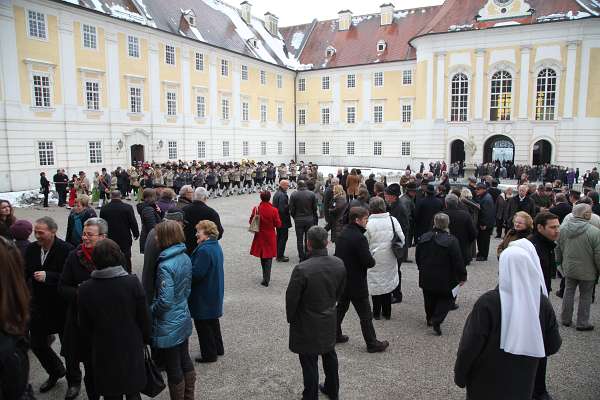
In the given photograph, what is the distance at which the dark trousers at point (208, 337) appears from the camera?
5.56 meters

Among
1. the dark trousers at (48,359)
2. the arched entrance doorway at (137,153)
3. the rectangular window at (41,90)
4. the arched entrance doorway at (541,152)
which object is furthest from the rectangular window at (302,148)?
the dark trousers at (48,359)

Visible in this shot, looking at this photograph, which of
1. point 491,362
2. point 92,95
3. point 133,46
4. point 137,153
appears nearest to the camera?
point 491,362

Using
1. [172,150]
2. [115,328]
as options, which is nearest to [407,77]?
[172,150]

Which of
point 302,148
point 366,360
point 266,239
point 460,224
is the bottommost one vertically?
point 366,360

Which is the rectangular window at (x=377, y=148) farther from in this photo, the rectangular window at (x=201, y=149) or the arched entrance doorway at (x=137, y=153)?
the arched entrance doorway at (x=137, y=153)

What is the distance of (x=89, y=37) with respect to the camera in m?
27.5

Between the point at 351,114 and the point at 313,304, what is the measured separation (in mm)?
42313

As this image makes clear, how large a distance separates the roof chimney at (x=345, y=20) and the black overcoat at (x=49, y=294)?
46.9m

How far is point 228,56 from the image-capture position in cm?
3812

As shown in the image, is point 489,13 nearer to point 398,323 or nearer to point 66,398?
point 398,323

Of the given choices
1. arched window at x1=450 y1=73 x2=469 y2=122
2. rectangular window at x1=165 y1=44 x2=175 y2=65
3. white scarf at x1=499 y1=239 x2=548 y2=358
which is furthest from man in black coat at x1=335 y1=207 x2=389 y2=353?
arched window at x1=450 y1=73 x2=469 y2=122

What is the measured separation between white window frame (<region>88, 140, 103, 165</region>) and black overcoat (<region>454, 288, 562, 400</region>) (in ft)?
94.9

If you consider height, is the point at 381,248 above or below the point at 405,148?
below

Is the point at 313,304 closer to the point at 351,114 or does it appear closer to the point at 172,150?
the point at 172,150
